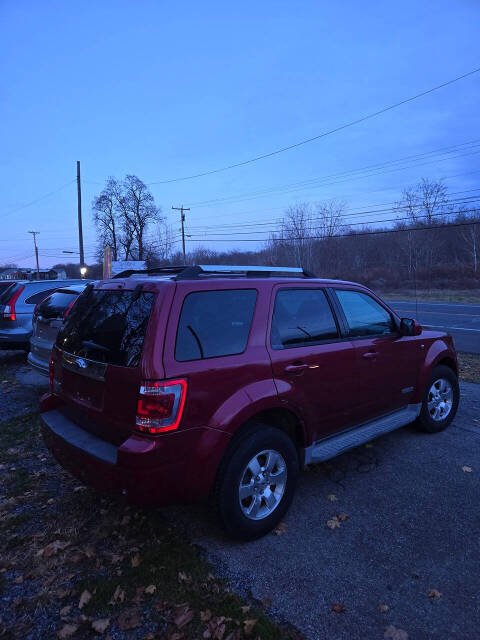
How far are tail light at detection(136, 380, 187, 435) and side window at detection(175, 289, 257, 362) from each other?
0.19 meters

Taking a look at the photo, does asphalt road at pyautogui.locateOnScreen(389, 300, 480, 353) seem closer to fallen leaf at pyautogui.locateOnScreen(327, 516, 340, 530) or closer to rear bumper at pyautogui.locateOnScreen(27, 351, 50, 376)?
fallen leaf at pyautogui.locateOnScreen(327, 516, 340, 530)

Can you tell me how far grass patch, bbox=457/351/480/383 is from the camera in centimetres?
729

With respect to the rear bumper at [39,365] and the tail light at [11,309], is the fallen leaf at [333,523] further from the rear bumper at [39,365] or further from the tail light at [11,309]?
the tail light at [11,309]

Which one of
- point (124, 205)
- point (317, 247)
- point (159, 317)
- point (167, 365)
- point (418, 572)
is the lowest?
point (418, 572)

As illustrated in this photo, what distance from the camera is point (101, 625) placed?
84.8 inches

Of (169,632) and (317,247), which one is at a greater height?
(317,247)

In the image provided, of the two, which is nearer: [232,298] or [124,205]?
[232,298]

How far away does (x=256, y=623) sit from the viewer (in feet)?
7.04

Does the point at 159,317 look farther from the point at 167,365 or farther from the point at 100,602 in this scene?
the point at 100,602

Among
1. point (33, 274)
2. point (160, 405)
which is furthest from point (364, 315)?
point (33, 274)

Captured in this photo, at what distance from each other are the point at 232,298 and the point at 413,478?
94.3 inches

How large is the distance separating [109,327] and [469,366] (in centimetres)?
780

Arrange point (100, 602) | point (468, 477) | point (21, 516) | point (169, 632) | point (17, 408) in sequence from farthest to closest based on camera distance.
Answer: point (17, 408) < point (468, 477) < point (21, 516) < point (100, 602) < point (169, 632)

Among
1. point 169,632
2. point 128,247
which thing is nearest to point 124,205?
point 128,247
